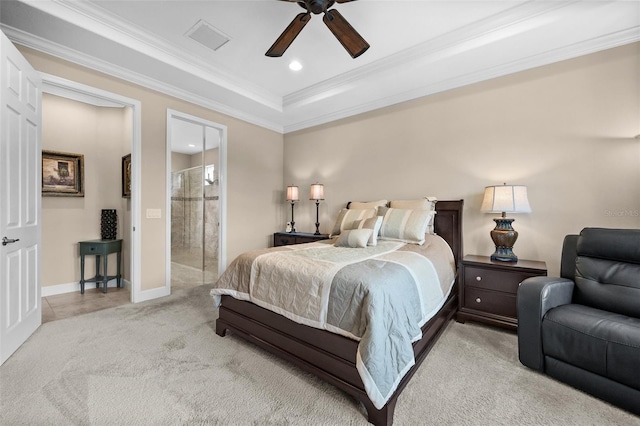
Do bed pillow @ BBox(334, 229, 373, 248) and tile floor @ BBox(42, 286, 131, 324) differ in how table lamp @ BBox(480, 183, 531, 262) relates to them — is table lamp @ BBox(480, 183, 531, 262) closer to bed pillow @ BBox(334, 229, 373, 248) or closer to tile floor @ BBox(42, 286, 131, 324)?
bed pillow @ BBox(334, 229, 373, 248)

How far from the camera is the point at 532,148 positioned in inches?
111

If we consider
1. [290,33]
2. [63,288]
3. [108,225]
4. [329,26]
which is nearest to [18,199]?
[108,225]

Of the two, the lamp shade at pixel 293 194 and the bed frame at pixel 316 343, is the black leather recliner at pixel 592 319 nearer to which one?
the bed frame at pixel 316 343

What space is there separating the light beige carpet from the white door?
0.89 ft

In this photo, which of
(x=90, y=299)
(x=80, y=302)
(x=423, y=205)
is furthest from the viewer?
(x=90, y=299)

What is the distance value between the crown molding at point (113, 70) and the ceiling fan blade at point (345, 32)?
97.9 inches

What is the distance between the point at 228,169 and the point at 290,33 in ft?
8.27

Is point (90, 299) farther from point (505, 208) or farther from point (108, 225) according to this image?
point (505, 208)

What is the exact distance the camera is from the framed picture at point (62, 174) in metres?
3.66

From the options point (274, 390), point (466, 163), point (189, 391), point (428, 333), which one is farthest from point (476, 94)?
point (189, 391)

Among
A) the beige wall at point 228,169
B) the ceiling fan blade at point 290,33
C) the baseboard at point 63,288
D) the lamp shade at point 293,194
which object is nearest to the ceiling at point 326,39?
the beige wall at point 228,169

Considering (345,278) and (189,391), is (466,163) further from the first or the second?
(189,391)

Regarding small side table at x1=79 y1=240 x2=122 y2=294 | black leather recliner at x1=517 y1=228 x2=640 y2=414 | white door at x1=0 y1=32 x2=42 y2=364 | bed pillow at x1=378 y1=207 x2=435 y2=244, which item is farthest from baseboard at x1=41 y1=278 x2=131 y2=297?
black leather recliner at x1=517 y1=228 x2=640 y2=414

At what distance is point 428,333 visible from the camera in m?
2.05
